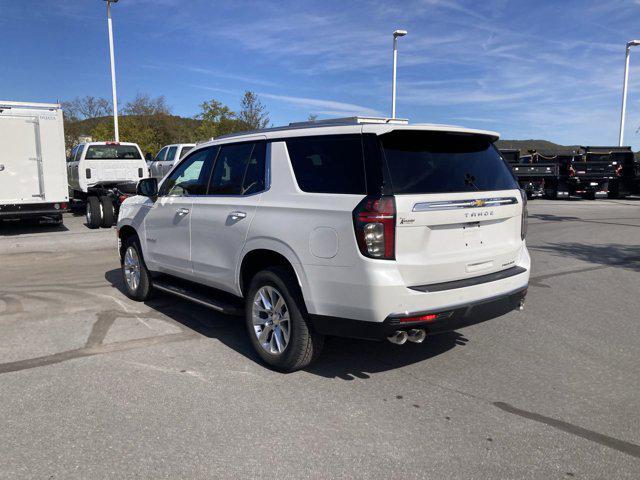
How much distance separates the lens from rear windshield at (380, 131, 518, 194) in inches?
150

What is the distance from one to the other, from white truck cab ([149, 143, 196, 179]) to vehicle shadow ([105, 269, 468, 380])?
551 inches

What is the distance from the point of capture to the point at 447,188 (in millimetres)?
3936

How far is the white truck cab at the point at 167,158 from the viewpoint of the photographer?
19.3 metres

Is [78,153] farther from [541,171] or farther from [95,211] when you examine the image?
[541,171]

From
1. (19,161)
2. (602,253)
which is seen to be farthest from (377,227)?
(19,161)

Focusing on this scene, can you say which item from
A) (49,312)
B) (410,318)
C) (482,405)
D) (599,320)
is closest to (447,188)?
(410,318)

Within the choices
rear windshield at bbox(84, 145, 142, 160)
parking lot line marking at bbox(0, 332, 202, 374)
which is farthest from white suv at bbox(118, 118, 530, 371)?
rear windshield at bbox(84, 145, 142, 160)

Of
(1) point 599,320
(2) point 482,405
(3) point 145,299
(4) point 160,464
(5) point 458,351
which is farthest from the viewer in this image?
(3) point 145,299

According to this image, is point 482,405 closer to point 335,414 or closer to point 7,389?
point 335,414

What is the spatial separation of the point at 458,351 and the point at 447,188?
1683mm

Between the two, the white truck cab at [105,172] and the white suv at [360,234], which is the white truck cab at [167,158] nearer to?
the white truck cab at [105,172]

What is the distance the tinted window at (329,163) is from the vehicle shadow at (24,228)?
1100 cm

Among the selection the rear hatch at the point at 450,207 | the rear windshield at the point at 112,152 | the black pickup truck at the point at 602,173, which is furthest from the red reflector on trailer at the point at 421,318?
the black pickup truck at the point at 602,173

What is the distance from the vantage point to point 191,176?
5.60 m
